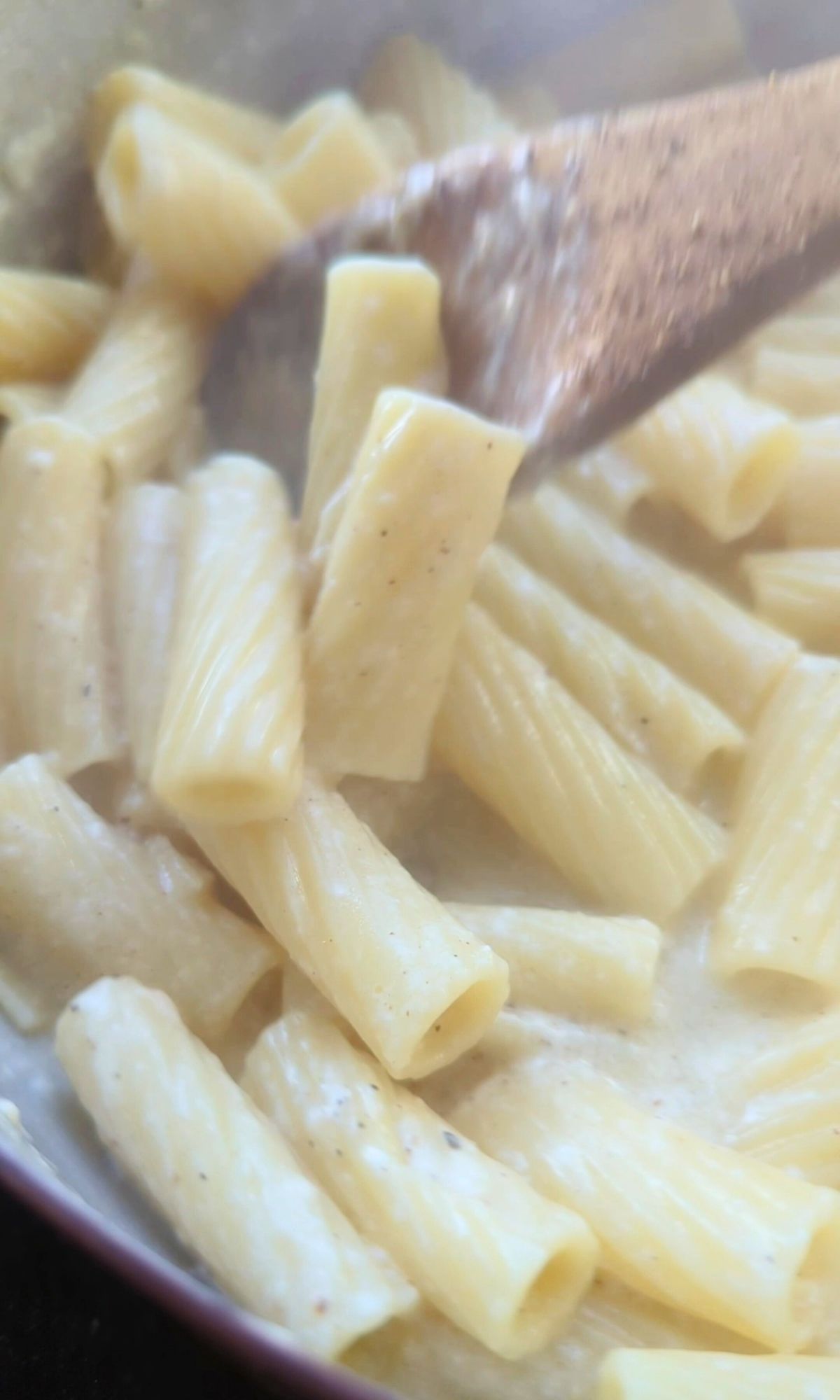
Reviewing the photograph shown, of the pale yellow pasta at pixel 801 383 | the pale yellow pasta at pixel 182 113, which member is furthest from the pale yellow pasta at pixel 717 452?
the pale yellow pasta at pixel 182 113

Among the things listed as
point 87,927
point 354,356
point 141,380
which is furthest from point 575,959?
point 141,380

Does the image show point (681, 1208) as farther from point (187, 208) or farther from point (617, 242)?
point (187, 208)

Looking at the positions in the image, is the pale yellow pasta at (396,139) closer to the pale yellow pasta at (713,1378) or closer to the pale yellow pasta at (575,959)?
the pale yellow pasta at (575,959)

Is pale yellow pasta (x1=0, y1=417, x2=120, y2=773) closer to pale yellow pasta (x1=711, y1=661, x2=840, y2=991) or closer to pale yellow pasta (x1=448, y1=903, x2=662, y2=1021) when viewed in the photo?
pale yellow pasta (x1=448, y1=903, x2=662, y2=1021)

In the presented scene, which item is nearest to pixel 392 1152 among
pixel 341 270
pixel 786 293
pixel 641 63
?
pixel 341 270

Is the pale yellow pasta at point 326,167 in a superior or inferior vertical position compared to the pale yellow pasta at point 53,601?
superior

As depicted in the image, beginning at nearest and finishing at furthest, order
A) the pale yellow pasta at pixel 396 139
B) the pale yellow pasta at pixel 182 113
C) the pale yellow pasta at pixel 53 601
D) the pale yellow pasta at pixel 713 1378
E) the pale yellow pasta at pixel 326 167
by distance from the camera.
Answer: the pale yellow pasta at pixel 713 1378 < the pale yellow pasta at pixel 53 601 < the pale yellow pasta at pixel 182 113 < the pale yellow pasta at pixel 326 167 < the pale yellow pasta at pixel 396 139

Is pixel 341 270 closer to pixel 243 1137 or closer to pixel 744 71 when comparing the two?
pixel 243 1137

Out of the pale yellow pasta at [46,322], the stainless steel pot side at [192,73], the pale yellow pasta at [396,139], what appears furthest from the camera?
the pale yellow pasta at [396,139]
